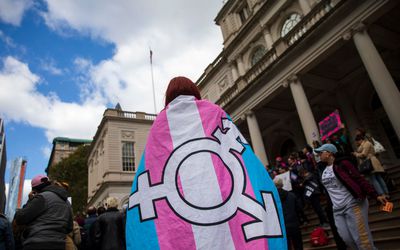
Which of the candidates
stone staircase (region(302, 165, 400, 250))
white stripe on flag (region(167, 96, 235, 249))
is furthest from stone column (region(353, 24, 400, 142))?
white stripe on flag (region(167, 96, 235, 249))

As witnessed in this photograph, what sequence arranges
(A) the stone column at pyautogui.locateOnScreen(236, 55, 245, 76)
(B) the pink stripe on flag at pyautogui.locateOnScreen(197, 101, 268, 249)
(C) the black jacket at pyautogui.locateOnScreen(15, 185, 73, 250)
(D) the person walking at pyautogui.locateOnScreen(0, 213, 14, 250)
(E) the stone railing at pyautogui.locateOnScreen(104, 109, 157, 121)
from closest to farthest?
(B) the pink stripe on flag at pyautogui.locateOnScreen(197, 101, 268, 249) < (C) the black jacket at pyautogui.locateOnScreen(15, 185, 73, 250) < (D) the person walking at pyautogui.locateOnScreen(0, 213, 14, 250) < (A) the stone column at pyautogui.locateOnScreen(236, 55, 245, 76) < (E) the stone railing at pyautogui.locateOnScreen(104, 109, 157, 121)

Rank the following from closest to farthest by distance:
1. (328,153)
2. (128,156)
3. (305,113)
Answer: (328,153) → (305,113) → (128,156)

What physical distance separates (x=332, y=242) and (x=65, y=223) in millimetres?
5897

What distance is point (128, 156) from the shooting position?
2969cm

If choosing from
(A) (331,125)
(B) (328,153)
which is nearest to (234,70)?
(A) (331,125)

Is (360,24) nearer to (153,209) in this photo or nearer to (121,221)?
(121,221)

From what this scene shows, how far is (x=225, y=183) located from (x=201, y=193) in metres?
0.17

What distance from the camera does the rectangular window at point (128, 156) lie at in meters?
29.1

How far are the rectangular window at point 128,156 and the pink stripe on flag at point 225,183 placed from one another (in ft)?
93.4

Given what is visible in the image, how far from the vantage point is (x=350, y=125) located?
13.9 m

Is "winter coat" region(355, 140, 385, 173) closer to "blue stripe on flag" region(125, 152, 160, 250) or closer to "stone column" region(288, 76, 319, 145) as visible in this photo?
"stone column" region(288, 76, 319, 145)

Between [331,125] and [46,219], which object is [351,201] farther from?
[331,125]

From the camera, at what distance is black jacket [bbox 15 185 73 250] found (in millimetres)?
3334

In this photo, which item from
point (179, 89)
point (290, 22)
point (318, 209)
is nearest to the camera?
point (179, 89)
